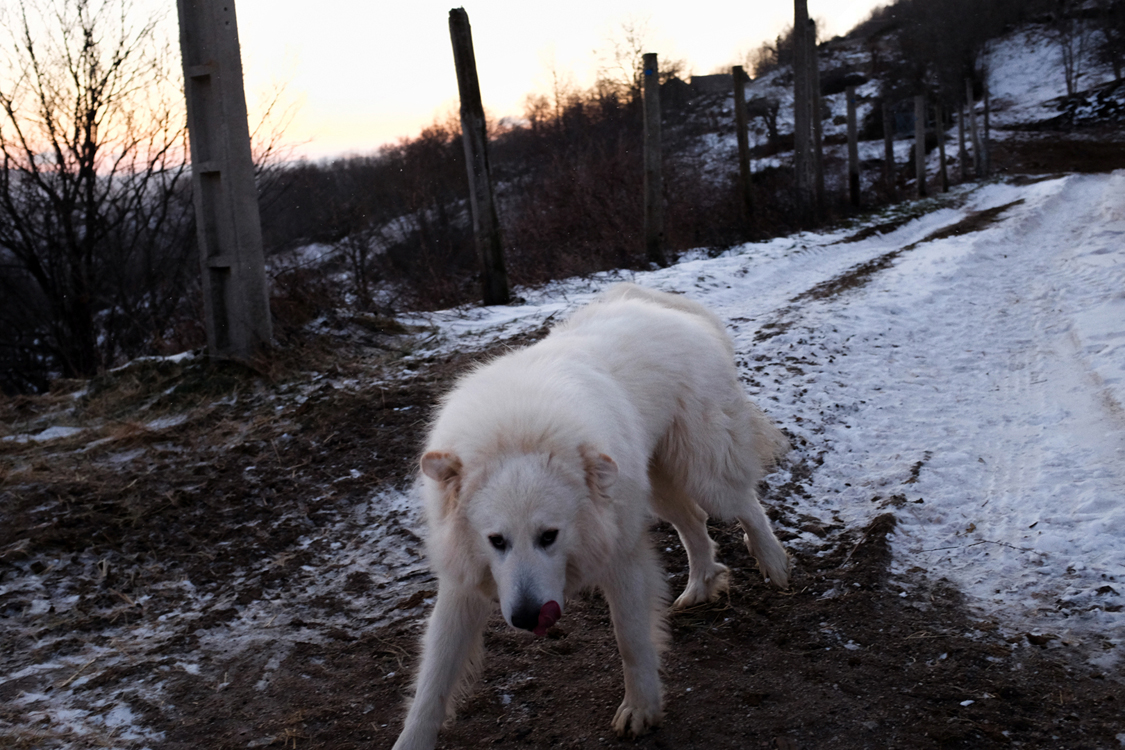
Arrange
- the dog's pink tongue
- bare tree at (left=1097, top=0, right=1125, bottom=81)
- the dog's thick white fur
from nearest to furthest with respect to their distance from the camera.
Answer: the dog's pink tongue, the dog's thick white fur, bare tree at (left=1097, top=0, right=1125, bottom=81)

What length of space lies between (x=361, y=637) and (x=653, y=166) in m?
11.6

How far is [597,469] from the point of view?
2.58 meters

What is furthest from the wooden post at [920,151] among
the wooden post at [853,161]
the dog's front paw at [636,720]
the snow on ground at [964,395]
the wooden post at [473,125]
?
the dog's front paw at [636,720]

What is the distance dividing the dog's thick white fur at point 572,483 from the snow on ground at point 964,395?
4.43 ft

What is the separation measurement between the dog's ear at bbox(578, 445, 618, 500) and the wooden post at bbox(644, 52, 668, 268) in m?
11.7

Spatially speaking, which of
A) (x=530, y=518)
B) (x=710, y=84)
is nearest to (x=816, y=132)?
(x=530, y=518)

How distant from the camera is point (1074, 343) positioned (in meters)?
6.94

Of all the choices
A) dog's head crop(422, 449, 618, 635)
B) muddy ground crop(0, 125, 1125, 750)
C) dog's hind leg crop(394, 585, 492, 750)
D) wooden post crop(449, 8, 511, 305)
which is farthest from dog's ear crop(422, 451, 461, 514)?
wooden post crop(449, 8, 511, 305)

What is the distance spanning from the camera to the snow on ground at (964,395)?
363 cm

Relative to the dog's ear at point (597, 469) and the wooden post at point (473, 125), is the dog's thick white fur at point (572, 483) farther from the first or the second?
the wooden post at point (473, 125)

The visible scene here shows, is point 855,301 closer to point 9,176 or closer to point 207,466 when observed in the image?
point 207,466

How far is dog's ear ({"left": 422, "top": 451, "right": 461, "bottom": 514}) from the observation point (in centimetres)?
256

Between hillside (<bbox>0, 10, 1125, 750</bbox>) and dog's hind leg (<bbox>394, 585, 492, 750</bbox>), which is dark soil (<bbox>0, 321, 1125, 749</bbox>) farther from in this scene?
dog's hind leg (<bbox>394, 585, 492, 750</bbox>)

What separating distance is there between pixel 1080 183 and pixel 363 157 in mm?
25095
